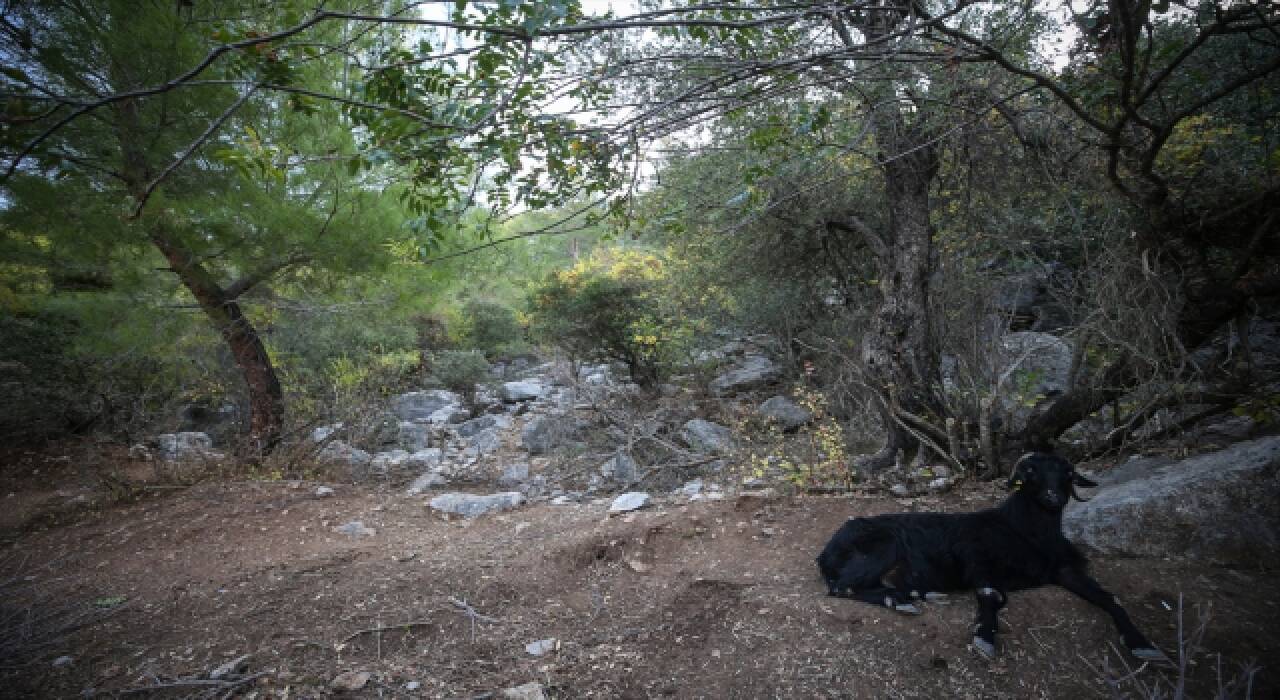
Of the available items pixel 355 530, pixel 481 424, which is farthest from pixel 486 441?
pixel 355 530

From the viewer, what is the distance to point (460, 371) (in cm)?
1116

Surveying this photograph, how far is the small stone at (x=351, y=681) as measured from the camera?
7.56 feet

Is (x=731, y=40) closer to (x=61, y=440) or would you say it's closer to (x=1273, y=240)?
(x=1273, y=240)

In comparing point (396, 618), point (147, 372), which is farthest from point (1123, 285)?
point (147, 372)

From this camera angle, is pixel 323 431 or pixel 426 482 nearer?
pixel 426 482

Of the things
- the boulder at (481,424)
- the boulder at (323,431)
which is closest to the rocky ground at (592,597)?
the boulder at (323,431)

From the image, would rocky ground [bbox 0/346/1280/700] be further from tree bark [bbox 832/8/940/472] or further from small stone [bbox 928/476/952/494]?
tree bark [bbox 832/8/940/472]

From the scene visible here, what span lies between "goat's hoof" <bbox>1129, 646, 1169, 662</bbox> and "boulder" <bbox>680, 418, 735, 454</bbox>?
3797mm

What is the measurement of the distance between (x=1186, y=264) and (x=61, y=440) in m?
12.5

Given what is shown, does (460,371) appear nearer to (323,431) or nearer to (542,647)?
(323,431)

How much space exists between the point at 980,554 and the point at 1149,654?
619 millimetres

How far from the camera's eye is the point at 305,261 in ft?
17.9

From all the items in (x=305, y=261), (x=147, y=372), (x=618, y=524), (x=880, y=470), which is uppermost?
(x=305, y=261)

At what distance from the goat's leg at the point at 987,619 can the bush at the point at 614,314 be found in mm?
6186
